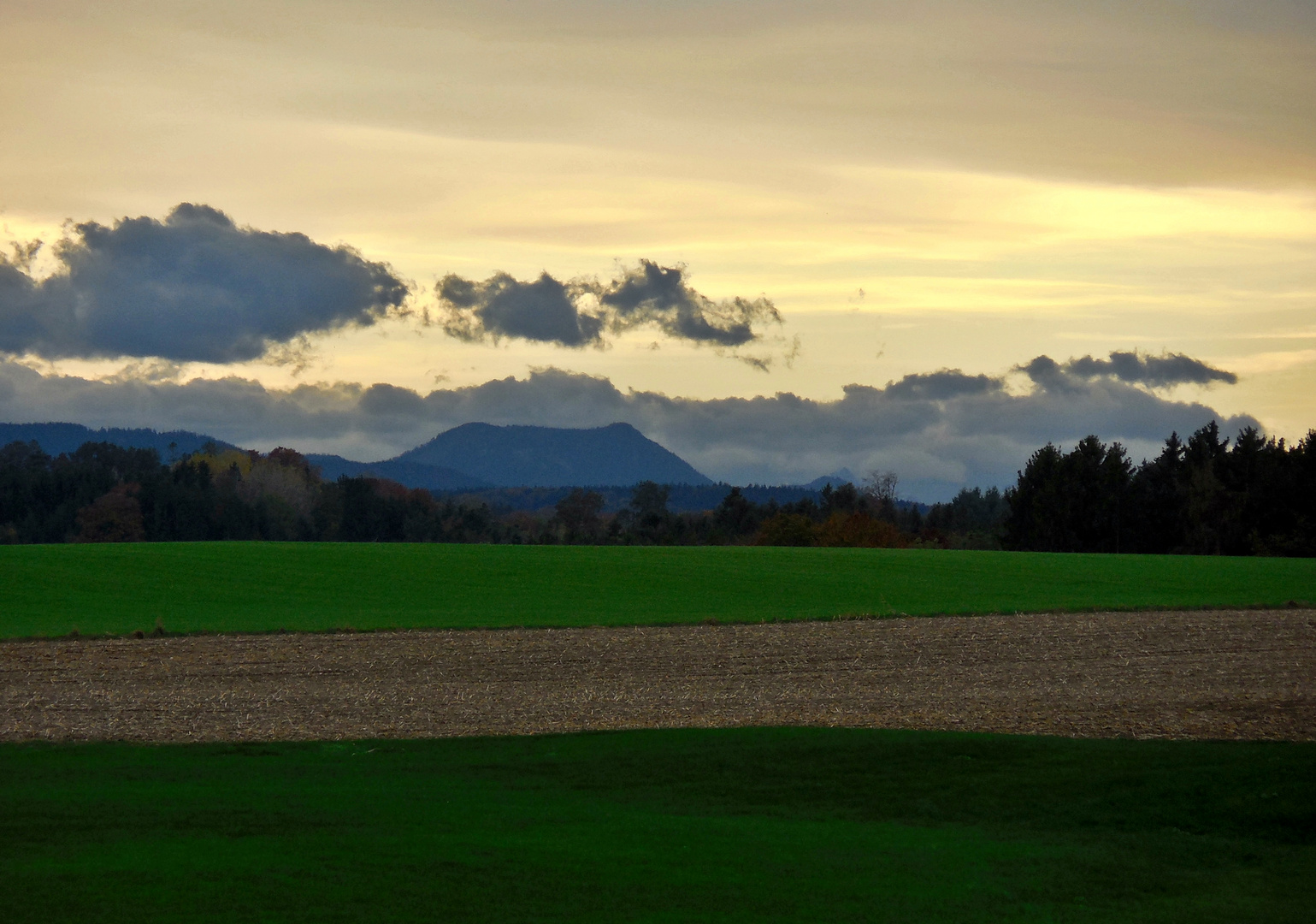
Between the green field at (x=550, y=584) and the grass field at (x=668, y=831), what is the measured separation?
17.1 meters

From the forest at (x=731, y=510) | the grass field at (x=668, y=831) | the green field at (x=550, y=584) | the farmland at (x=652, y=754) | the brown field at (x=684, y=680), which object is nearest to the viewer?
the grass field at (x=668, y=831)

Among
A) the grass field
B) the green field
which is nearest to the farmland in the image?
the grass field

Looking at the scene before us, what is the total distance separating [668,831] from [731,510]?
112 meters

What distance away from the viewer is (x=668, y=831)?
10625mm

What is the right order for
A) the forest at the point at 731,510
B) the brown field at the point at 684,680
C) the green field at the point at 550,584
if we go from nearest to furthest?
the brown field at the point at 684,680 → the green field at the point at 550,584 → the forest at the point at 731,510

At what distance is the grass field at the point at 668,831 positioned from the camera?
26.6ft

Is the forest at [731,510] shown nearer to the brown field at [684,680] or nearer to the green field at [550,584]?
the green field at [550,584]

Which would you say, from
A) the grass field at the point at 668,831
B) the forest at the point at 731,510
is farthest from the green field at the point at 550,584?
the forest at the point at 731,510

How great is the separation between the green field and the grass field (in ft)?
56.2

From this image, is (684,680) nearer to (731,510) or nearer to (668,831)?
(668,831)

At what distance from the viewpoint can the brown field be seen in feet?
62.8

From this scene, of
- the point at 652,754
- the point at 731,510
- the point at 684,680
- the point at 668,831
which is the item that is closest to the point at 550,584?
the point at 684,680

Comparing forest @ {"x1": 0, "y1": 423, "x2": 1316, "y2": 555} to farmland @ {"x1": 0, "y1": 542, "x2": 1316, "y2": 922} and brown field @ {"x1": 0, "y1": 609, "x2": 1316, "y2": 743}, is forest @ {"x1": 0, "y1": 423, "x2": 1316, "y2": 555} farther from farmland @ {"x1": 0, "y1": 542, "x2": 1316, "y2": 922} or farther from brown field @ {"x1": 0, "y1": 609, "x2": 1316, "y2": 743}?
brown field @ {"x1": 0, "y1": 609, "x2": 1316, "y2": 743}

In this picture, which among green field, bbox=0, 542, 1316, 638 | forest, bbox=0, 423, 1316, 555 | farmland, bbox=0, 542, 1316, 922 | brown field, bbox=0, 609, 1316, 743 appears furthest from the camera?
forest, bbox=0, 423, 1316, 555
